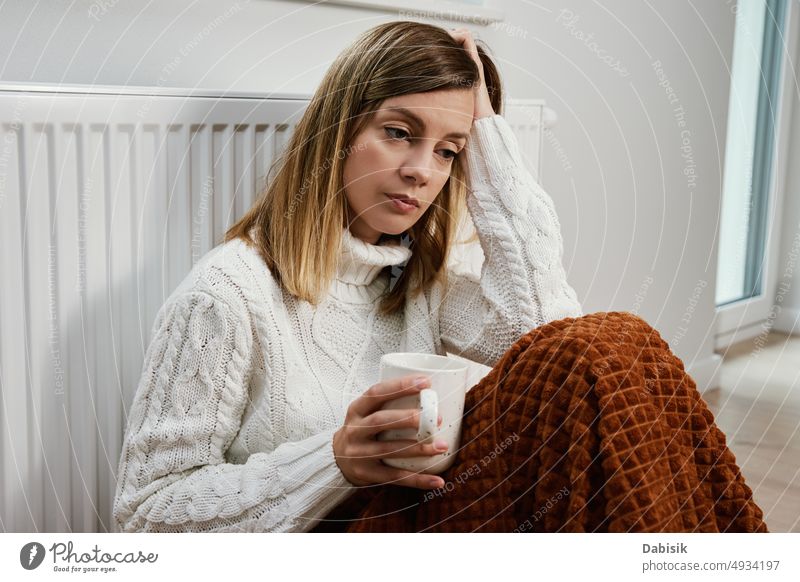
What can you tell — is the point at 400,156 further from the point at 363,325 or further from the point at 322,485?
the point at 322,485

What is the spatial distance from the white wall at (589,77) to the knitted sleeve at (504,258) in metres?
0.23

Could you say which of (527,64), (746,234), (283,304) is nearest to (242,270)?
(283,304)

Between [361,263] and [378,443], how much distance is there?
0.21m

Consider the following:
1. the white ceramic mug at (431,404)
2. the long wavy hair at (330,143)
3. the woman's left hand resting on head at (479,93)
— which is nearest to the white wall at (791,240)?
the woman's left hand resting on head at (479,93)

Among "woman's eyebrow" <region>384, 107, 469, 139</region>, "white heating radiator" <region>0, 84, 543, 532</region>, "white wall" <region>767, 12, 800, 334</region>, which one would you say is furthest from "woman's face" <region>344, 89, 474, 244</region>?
"white wall" <region>767, 12, 800, 334</region>

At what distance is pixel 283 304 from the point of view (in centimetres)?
68

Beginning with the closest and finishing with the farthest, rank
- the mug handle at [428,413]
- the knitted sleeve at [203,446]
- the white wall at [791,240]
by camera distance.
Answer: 1. the mug handle at [428,413]
2. the knitted sleeve at [203,446]
3. the white wall at [791,240]

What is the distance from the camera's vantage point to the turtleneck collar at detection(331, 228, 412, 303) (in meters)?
0.70

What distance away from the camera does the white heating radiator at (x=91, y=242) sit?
660mm

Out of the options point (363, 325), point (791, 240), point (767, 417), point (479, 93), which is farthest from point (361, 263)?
point (791, 240)

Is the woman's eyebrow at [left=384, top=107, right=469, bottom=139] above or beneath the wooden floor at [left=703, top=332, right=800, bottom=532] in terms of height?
above

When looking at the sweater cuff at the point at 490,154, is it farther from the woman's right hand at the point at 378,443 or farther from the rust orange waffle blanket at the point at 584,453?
the woman's right hand at the point at 378,443

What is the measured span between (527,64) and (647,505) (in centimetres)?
72

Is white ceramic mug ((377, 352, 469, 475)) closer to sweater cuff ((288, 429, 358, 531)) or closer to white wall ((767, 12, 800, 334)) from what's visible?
sweater cuff ((288, 429, 358, 531))
